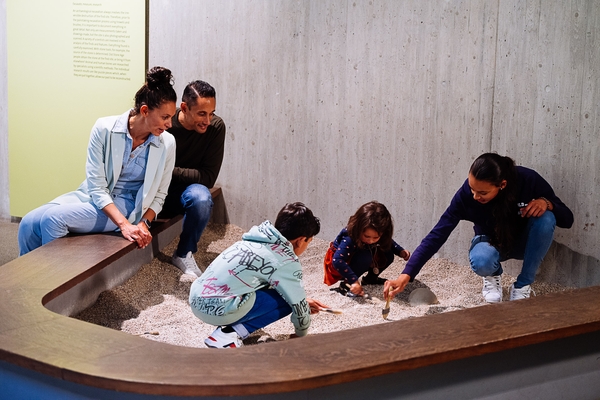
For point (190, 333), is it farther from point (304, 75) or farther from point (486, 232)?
point (304, 75)

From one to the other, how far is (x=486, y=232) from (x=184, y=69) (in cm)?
257

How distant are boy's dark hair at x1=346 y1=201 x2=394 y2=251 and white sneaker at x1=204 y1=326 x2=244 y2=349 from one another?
107cm

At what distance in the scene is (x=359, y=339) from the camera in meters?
2.56

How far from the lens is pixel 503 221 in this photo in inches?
146

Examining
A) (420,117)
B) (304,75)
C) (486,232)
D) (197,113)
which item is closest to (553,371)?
(486,232)

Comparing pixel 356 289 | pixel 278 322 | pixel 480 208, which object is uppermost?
pixel 480 208

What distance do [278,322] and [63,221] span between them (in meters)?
1.26

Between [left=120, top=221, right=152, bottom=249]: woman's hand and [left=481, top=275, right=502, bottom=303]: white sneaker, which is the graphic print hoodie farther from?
[left=481, top=275, right=502, bottom=303]: white sneaker

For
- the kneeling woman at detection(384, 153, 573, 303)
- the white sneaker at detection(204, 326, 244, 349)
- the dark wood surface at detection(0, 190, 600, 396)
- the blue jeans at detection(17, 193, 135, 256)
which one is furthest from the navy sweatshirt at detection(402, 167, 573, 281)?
the blue jeans at detection(17, 193, 135, 256)

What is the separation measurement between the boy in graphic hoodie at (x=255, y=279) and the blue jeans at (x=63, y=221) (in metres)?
1.10

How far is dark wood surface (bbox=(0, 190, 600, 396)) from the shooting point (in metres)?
2.25

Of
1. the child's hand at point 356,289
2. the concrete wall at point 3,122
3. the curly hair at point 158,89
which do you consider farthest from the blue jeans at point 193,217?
the concrete wall at point 3,122

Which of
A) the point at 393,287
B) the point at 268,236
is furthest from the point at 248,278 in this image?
the point at 393,287

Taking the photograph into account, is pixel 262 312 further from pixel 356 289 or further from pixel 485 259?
pixel 485 259
